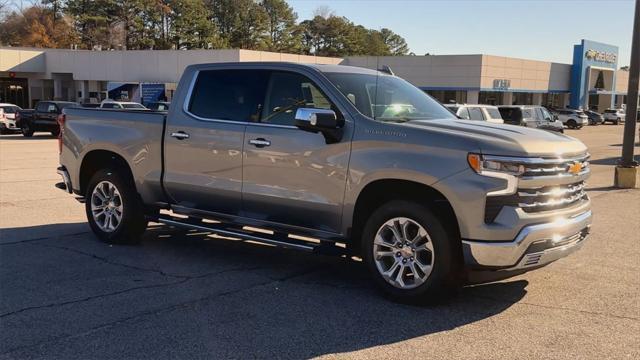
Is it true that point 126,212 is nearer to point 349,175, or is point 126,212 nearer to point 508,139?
point 349,175

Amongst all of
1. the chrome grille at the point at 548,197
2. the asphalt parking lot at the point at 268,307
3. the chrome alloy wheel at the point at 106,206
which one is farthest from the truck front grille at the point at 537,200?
the chrome alloy wheel at the point at 106,206

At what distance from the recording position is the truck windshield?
19.7ft

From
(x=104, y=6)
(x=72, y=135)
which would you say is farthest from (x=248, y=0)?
(x=72, y=135)

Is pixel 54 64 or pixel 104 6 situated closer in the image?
pixel 54 64

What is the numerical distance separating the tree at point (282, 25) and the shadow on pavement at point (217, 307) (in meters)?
99.7

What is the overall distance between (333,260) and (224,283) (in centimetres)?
150

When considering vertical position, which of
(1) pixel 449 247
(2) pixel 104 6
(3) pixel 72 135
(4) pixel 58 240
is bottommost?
(4) pixel 58 240

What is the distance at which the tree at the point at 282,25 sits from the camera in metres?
105

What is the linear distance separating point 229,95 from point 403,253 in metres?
2.63

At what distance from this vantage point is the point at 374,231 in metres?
5.56

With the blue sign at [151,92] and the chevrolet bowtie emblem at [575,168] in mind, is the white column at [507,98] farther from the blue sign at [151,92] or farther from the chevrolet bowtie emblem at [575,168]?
the chevrolet bowtie emblem at [575,168]

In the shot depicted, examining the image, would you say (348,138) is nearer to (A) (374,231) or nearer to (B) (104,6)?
(A) (374,231)

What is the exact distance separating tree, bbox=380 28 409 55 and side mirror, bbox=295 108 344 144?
492 ft

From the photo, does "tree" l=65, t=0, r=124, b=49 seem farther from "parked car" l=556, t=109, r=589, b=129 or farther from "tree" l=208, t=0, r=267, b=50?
"parked car" l=556, t=109, r=589, b=129
